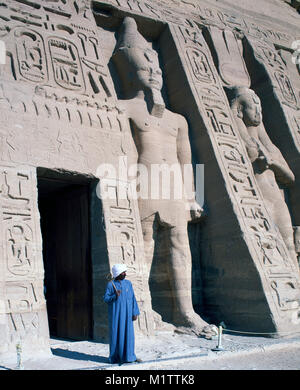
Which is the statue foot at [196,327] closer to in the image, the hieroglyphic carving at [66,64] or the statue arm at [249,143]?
the statue arm at [249,143]

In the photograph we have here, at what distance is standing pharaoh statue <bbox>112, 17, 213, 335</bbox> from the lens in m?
5.95

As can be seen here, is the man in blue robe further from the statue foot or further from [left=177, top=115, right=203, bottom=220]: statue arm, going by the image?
[left=177, top=115, right=203, bottom=220]: statue arm

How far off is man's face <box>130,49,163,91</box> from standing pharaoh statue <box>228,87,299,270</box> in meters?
1.47

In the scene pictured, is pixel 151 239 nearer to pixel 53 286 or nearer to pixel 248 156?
pixel 53 286

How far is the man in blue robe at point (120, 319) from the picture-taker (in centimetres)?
403

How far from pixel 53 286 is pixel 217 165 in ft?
9.01

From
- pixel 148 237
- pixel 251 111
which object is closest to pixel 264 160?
pixel 251 111

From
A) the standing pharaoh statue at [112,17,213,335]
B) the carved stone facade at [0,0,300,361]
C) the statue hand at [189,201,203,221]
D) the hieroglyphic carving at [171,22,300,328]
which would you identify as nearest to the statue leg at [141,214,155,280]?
the standing pharaoh statue at [112,17,213,335]

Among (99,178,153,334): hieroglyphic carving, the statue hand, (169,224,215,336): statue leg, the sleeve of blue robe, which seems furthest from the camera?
the statue hand

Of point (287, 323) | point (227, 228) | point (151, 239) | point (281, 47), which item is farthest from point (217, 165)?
point (281, 47)

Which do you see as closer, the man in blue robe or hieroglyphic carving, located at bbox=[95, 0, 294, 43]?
the man in blue robe

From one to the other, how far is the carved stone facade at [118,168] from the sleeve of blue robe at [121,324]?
766 millimetres

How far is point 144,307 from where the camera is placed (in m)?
5.29

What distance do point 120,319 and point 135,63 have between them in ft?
12.6
